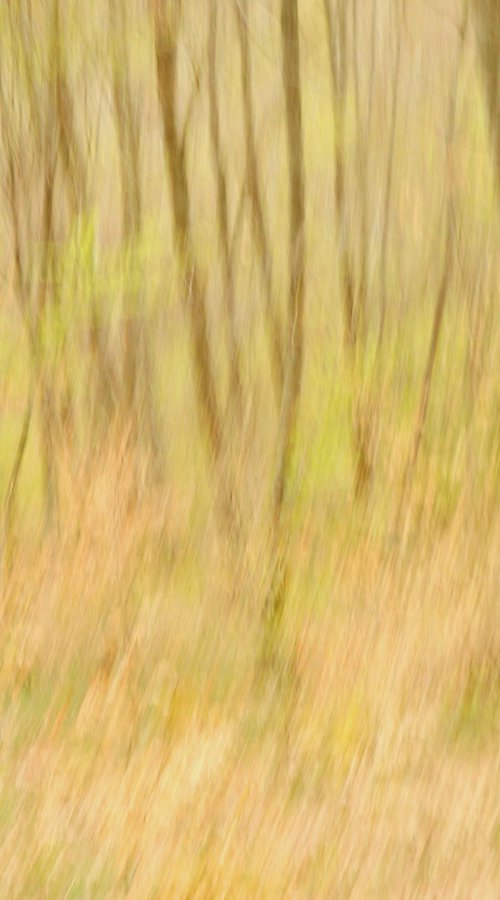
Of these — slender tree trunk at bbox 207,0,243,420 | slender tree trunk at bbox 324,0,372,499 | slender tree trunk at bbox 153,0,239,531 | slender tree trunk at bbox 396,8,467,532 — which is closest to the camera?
slender tree trunk at bbox 396,8,467,532

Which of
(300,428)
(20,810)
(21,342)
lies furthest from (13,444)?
(20,810)

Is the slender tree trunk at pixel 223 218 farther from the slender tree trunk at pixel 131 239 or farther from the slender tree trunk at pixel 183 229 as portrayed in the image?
the slender tree trunk at pixel 131 239

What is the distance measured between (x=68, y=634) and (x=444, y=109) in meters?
1.63

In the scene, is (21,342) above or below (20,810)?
above

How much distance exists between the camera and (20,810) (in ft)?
8.11

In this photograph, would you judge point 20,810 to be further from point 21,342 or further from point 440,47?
point 440,47

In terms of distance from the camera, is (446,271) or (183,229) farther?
(183,229)

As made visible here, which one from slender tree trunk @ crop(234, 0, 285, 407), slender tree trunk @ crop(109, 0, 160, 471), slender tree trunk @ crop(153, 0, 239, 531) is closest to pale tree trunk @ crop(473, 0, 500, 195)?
slender tree trunk @ crop(234, 0, 285, 407)

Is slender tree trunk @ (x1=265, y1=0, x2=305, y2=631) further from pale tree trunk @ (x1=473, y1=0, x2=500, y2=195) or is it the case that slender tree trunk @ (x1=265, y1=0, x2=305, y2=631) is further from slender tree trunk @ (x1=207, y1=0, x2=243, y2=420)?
pale tree trunk @ (x1=473, y1=0, x2=500, y2=195)

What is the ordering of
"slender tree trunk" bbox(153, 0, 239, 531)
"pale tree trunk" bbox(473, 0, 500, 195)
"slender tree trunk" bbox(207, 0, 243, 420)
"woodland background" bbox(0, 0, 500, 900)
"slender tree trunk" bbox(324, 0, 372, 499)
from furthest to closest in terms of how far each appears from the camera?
"slender tree trunk" bbox(207, 0, 243, 420) < "slender tree trunk" bbox(153, 0, 239, 531) < "slender tree trunk" bbox(324, 0, 372, 499) < "pale tree trunk" bbox(473, 0, 500, 195) < "woodland background" bbox(0, 0, 500, 900)

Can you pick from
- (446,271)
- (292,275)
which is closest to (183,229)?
(292,275)

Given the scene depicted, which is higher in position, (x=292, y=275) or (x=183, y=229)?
(x=183, y=229)

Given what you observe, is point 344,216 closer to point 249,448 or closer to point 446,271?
point 446,271

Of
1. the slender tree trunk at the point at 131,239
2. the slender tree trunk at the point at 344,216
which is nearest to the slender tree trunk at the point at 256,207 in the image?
the slender tree trunk at the point at 344,216
